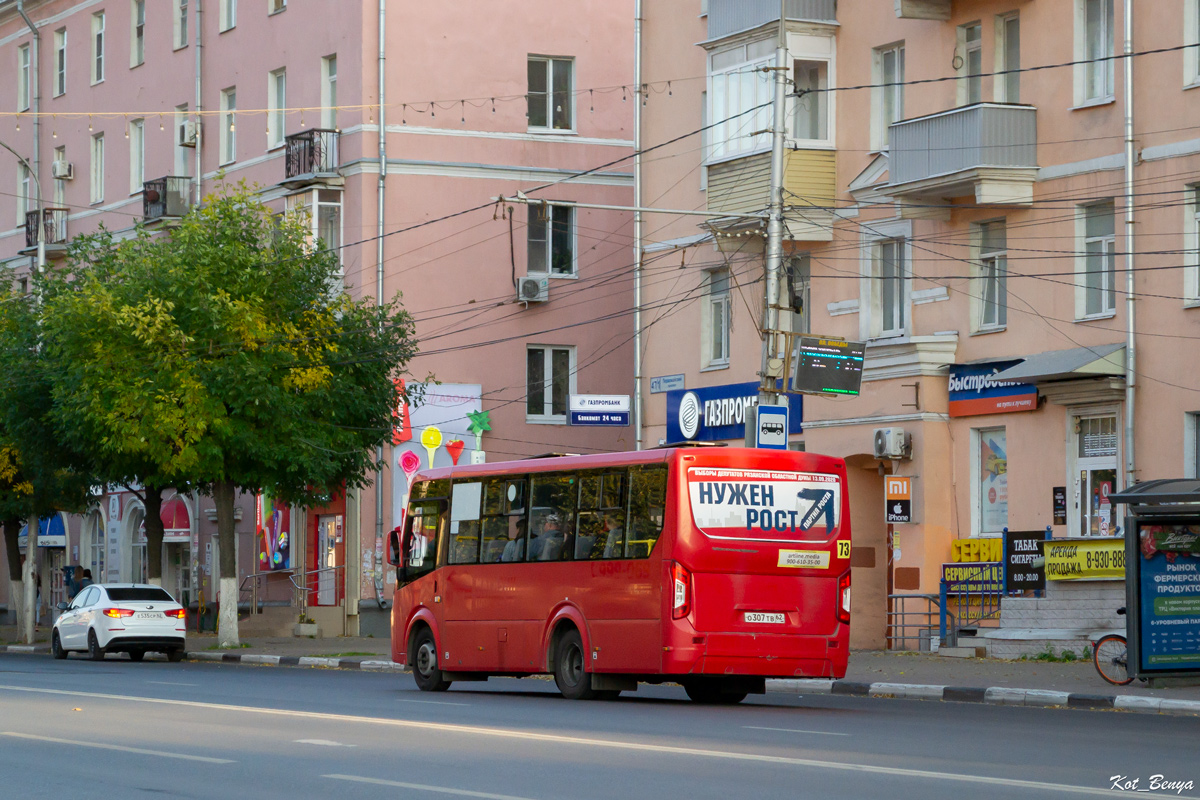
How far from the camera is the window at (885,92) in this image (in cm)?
3291

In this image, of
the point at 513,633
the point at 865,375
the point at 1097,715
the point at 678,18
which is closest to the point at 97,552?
the point at 678,18

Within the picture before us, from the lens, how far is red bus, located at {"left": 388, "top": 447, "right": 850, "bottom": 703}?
20.3m

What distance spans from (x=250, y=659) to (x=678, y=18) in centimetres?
1523

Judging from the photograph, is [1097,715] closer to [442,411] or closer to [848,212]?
[848,212]

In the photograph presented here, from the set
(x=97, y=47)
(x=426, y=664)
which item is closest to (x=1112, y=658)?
(x=426, y=664)

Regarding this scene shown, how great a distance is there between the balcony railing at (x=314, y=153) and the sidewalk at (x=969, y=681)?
1402 centimetres

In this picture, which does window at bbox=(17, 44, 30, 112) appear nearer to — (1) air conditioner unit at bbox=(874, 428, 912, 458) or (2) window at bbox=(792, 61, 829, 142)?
(2) window at bbox=(792, 61, 829, 142)

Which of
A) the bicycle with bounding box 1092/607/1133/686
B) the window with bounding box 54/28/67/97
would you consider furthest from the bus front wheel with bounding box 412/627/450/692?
the window with bounding box 54/28/67/97

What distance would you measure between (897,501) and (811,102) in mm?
7823

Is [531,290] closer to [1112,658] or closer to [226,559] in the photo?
[226,559]

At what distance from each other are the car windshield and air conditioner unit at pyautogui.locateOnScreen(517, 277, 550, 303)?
1274cm

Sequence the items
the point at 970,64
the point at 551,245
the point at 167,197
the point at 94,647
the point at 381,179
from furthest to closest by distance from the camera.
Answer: the point at 167,197
the point at 551,245
the point at 381,179
the point at 94,647
the point at 970,64

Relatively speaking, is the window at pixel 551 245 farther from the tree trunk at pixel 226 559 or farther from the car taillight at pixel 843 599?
the car taillight at pixel 843 599

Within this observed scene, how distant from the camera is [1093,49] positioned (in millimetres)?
28984
